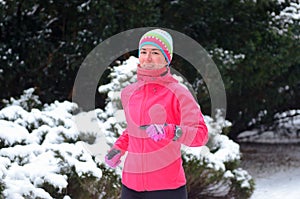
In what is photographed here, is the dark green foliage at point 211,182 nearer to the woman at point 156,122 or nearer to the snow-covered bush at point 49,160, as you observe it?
the snow-covered bush at point 49,160

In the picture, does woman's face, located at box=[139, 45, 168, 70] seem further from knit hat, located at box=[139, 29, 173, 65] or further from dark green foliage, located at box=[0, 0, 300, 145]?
dark green foliage, located at box=[0, 0, 300, 145]

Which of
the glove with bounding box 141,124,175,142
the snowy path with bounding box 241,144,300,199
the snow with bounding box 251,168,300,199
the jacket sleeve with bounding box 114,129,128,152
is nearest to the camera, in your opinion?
the glove with bounding box 141,124,175,142

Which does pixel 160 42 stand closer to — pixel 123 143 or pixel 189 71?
pixel 123 143

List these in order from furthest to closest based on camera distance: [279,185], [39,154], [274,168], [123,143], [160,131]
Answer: [274,168]
[279,185]
[39,154]
[123,143]
[160,131]

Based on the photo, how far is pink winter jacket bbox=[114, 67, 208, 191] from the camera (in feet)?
8.13

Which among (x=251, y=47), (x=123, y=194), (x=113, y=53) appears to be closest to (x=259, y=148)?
(x=251, y=47)

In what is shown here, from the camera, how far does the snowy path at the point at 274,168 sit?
6686 millimetres

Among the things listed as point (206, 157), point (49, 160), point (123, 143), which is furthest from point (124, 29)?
point (123, 143)

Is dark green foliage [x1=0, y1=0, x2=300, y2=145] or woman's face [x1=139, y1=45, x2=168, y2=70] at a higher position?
dark green foliage [x1=0, y1=0, x2=300, y2=145]

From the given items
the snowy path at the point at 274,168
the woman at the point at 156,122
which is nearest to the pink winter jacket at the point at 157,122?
the woman at the point at 156,122

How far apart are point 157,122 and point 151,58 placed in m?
0.33

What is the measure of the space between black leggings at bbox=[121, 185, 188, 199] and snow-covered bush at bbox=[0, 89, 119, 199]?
841 mm

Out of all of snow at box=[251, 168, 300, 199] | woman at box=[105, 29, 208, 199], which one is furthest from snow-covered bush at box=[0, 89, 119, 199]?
snow at box=[251, 168, 300, 199]

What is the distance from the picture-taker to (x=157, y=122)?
252 centimetres
